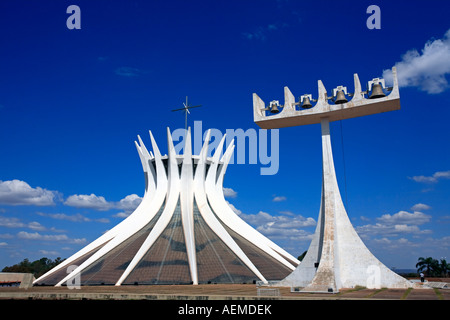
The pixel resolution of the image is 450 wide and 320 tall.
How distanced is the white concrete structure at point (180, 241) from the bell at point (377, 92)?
1275 centimetres

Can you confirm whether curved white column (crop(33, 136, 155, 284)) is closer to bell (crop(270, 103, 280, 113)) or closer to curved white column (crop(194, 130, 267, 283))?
curved white column (crop(194, 130, 267, 283))

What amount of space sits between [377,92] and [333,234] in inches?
272

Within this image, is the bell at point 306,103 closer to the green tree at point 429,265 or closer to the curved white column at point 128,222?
the curved white column at point 128,222

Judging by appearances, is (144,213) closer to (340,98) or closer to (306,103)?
(306,103)

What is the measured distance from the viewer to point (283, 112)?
778 inches

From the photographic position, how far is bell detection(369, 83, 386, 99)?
17.7 metres

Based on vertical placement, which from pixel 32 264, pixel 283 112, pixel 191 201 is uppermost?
pixel 283 112

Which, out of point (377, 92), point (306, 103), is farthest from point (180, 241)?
point (377, 92)

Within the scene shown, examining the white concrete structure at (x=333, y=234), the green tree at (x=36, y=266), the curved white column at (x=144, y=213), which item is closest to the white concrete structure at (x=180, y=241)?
the curved white column at (x=144, y=213)

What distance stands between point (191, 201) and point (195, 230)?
2.69 meters

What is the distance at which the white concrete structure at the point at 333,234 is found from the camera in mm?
17719
